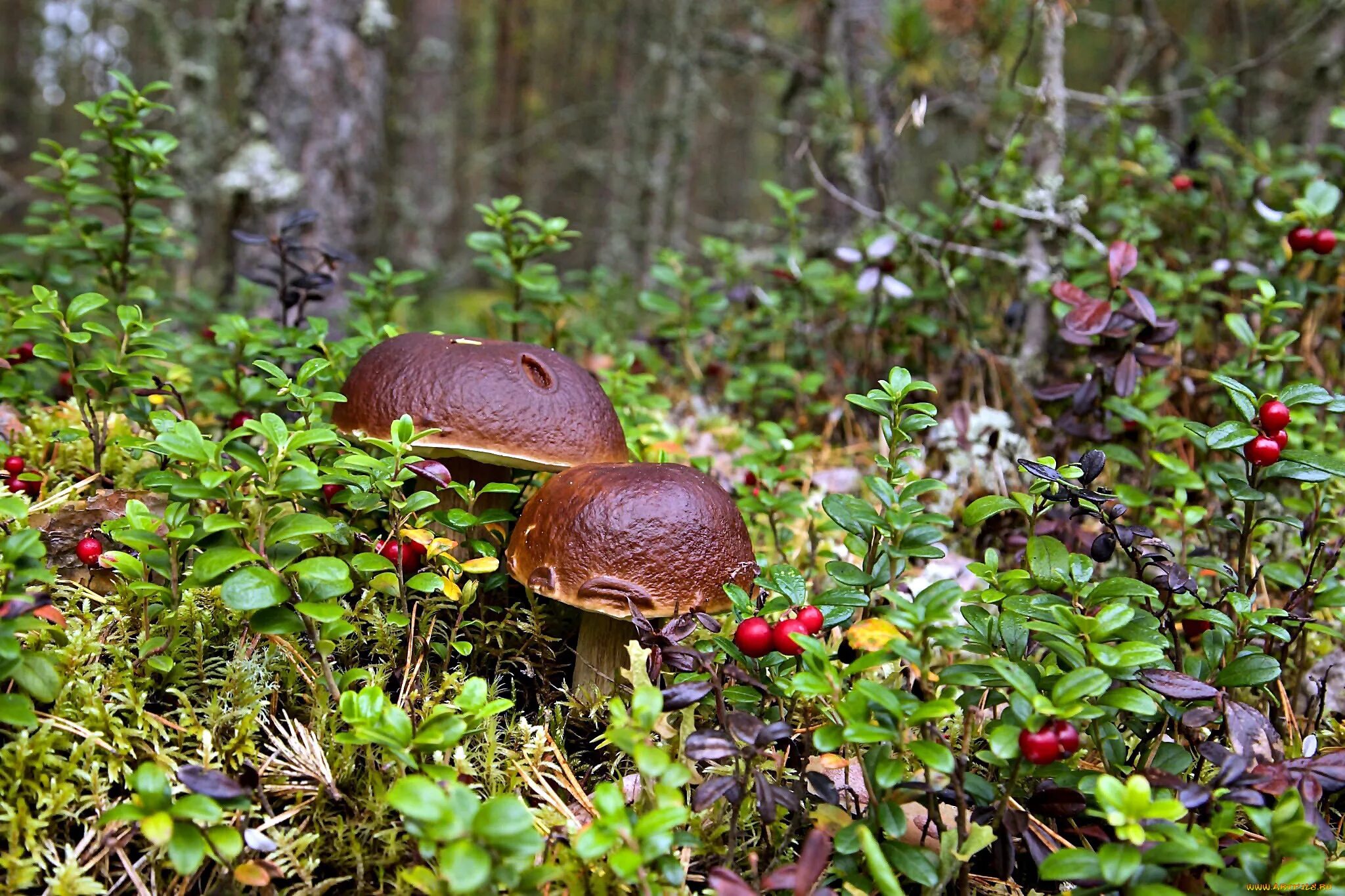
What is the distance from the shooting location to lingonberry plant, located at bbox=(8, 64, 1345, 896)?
1305mm

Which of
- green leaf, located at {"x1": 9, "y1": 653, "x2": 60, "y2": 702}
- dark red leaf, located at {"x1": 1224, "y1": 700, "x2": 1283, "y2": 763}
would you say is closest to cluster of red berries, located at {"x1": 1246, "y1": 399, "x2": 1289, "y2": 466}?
dark red leaf, located at {"x1": 1224, "y1": 700, "x2": 1283, "y2": 763}

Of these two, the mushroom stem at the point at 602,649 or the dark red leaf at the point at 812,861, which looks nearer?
the dark red leaf at the point at 812,861

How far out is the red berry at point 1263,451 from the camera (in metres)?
1.74

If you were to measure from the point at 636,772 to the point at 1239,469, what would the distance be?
1920mm

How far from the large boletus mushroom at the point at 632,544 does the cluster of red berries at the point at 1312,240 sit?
2.32 metres

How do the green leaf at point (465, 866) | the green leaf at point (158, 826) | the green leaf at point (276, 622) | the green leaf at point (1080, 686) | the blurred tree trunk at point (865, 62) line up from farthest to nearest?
the blurred tree trunk at point (865, 62) < the green leaf at point (276, 622) < the green leaf at point (1080, 686) < the green leaf at point (158, 826) < the green leaf at point (465, 866)

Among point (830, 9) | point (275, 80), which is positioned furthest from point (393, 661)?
point (830, 9)

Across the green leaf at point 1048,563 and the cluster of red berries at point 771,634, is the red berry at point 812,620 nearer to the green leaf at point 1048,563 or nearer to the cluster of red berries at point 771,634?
the cluster of red berries at point 771,634

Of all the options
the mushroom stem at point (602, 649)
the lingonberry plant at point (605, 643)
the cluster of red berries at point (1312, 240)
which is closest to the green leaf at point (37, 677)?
the lingonberry plant at point (605, 643)

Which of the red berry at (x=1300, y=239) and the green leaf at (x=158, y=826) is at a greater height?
the red berry at (x=1300, y=239)

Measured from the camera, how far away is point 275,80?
4.27 meters

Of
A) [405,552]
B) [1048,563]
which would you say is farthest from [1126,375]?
[405,552]

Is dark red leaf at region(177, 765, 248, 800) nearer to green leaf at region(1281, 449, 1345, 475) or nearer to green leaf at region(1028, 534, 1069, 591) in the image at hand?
green leaf at region(1028, 534, 1069, 591)

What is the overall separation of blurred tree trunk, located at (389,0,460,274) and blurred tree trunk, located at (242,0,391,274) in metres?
6.11
